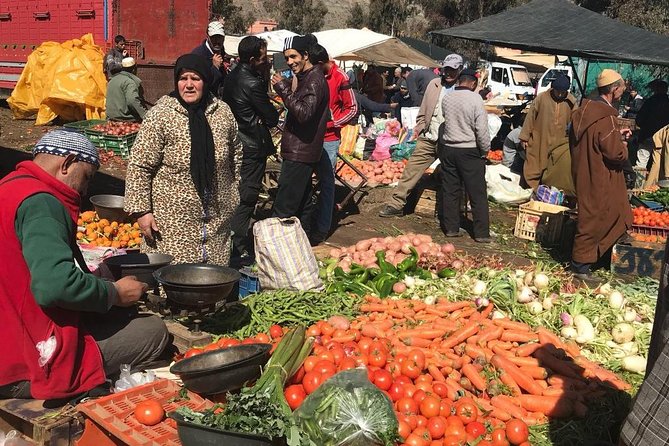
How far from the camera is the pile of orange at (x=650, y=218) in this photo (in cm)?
823

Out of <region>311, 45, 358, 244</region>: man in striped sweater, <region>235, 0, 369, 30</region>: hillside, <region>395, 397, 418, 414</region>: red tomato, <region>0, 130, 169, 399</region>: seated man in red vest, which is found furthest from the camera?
<region>235, 0, 369, 30</region>: hillside

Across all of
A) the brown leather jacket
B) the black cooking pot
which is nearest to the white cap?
the brown leather jacket

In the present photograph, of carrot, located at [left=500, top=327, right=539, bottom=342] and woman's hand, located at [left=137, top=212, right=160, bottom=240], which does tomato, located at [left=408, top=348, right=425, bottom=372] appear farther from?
woman's hand, located at [left=137, top=212, right=160, bottom=240]

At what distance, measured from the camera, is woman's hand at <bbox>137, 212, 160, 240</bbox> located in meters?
4.94

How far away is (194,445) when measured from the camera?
3.13m

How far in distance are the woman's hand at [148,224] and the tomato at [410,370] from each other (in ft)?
6.81

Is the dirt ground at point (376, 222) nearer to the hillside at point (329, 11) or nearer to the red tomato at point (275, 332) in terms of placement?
the red tomato at point (275, 332)

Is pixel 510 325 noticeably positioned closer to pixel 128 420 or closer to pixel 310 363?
pixel 310 363

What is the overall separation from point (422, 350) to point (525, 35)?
10.1m

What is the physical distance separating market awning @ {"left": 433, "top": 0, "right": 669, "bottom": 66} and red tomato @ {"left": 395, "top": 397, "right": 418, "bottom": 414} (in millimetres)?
9908

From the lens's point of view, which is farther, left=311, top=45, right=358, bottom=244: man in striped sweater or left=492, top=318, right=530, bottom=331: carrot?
left=311, top=45, right=358, bottom=244: man in striped sweater

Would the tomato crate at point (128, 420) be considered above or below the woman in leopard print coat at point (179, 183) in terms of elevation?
below

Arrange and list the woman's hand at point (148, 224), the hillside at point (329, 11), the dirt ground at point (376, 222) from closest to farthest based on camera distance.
→ the woman's hand at point (148, 224) < the dirt ground at point (376, 222) < the hillside at point (329, 11)

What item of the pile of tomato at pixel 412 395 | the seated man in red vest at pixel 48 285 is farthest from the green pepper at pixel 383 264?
the seated man in red vest at pixel 48 285
